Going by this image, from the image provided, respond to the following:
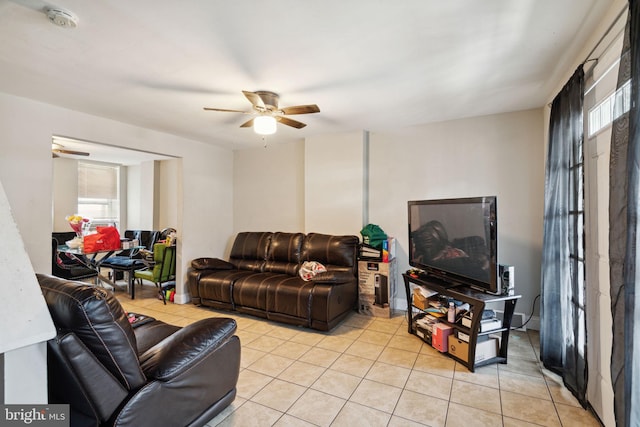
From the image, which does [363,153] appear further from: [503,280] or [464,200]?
[503,280]

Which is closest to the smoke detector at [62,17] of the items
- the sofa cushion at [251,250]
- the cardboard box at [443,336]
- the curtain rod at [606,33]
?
the curtain rod at [606,33]

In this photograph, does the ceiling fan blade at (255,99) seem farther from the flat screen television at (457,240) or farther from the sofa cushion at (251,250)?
the sofa cushion at (251,250)

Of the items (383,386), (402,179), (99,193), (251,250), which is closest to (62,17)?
(383,386)

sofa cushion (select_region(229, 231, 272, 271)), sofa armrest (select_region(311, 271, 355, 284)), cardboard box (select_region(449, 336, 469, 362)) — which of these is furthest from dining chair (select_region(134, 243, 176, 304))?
cardboard box (select_region(449, 336, 469, 362))

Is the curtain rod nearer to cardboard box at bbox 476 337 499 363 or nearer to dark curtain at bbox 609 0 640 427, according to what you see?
dark curtain at bbox 609 0 640 427

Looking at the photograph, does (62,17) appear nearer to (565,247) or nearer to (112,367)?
(112,367)

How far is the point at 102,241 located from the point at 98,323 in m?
3.17

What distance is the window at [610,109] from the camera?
132 centimetres

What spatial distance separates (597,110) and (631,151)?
2.90 feet

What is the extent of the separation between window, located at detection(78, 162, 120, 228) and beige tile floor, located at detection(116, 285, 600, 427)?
17.1 ft

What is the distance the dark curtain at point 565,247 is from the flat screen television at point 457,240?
42 cm

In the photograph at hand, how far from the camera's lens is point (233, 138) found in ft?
14.6

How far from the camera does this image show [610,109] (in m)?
1.72

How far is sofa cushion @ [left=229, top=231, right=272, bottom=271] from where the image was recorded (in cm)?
443
